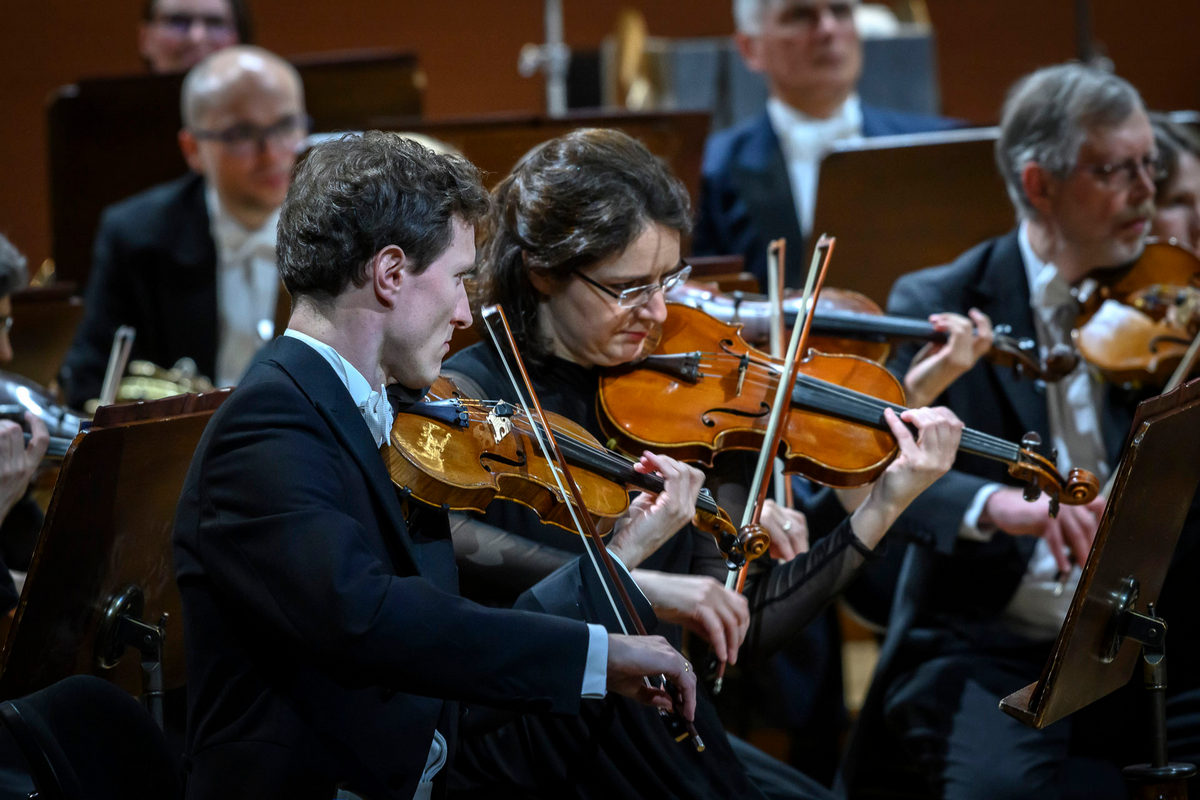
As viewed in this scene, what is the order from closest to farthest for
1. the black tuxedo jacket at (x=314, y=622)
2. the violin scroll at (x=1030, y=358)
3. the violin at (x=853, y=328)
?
1. the black tuxedo jacket at (x=314, y=622)
2. the violin at (x=853, y=328)
3. the violin scroll at (x=1030, y=358)

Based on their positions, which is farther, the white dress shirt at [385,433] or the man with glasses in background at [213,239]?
the man with glasses in background at [213,239]

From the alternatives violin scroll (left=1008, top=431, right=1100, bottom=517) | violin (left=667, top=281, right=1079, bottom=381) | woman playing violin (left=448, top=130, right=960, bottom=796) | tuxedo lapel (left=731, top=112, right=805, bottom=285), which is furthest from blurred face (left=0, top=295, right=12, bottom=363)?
tuxedo lapel (left=731, top=112, right=805, bottom=285)

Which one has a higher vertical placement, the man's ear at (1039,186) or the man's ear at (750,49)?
the man's ear at (750,49)

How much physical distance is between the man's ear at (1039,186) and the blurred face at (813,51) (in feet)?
3.82

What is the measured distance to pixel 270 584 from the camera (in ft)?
3.89

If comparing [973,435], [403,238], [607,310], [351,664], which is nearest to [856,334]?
[973,435]

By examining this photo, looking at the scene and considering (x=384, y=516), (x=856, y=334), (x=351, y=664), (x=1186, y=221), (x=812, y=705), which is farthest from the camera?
(x=1186, y=221)

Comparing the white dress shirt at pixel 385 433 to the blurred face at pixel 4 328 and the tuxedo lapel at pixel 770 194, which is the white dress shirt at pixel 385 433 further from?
the tuxedo lapel at pixel 770 194

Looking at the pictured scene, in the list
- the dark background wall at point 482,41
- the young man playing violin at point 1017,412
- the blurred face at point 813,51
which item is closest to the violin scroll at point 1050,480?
the young man playing violin at point 1017,412

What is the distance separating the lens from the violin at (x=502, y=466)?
1.39 meters

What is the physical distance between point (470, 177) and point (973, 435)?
0.84 metres

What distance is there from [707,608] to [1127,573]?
512mm

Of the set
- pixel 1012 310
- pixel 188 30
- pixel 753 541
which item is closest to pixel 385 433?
pixel 753 541

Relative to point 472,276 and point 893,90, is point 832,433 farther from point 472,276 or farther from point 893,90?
point 893,90
